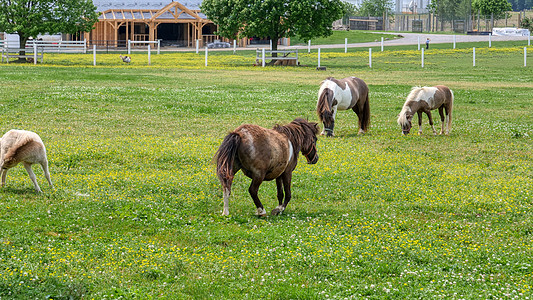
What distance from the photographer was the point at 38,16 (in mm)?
48875

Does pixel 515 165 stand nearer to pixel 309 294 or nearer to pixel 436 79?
pixel 309 294

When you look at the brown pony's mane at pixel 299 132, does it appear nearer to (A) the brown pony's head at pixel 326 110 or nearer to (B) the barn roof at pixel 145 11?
(A) the brown pony's head at pixel 326 110

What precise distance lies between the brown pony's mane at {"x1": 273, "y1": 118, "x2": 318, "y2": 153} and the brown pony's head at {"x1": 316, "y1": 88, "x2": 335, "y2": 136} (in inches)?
287

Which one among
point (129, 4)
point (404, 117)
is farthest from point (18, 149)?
Answer: point (129, 4)

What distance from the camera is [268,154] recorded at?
9.83 meters

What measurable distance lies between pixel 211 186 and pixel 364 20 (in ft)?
411

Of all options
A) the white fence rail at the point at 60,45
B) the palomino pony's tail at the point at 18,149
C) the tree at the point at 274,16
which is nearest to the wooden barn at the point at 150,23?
the white fence rail at the point at 60,45

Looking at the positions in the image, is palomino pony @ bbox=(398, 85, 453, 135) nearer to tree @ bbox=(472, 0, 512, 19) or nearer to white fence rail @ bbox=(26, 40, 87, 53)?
white fence rail @ bbox=(26, 40, 87, 53)

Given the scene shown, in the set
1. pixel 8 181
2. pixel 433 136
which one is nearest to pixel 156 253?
pixel 8 181

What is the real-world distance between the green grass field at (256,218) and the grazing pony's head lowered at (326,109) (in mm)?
667

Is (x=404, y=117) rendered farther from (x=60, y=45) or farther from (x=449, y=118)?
(x=60, y=45)

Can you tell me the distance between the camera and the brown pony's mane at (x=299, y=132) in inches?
420

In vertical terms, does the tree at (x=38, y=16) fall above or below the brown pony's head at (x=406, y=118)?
above

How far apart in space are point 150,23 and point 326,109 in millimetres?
66473
